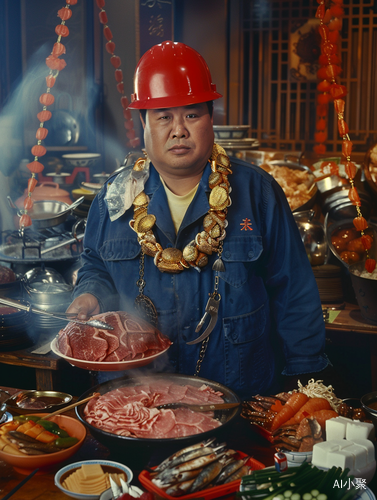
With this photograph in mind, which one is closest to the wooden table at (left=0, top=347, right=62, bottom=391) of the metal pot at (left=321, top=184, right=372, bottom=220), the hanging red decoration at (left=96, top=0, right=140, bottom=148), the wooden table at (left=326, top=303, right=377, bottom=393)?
the wooden table at (left=326, top=303, right=377, bottom=393)

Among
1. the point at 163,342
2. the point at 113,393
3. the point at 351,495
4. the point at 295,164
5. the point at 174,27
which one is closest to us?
the point at 351,495

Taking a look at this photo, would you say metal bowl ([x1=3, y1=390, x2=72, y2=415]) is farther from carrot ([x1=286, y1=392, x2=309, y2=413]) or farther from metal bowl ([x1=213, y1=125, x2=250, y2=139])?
metal bowl ([x1=213, y1=125, x2=250, y2=139])

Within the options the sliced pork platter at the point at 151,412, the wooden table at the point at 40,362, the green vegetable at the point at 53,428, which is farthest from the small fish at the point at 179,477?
the wooden table at the point at 40,362

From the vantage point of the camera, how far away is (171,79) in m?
2.37

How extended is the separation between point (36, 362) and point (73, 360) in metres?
1.38

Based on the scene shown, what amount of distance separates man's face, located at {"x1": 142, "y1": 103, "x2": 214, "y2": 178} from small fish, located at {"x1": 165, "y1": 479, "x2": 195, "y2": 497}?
1.41 metres

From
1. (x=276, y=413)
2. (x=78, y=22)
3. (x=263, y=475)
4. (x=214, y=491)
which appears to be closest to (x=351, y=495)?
(x=263, y=475)

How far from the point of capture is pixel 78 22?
6.95 metres

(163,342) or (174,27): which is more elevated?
(174,27)

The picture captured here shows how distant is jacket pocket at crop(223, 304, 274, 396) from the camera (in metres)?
2.55

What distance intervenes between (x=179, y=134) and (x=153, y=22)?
556cm

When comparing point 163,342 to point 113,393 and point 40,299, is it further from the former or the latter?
point 40,299

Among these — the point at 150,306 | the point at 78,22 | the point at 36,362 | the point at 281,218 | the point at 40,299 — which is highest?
the point at 78,22

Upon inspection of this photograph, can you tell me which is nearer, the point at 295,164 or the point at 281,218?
the point at 281,218
